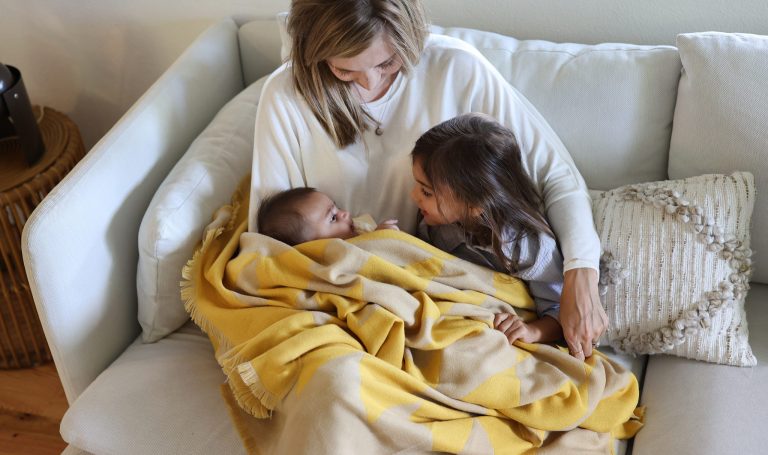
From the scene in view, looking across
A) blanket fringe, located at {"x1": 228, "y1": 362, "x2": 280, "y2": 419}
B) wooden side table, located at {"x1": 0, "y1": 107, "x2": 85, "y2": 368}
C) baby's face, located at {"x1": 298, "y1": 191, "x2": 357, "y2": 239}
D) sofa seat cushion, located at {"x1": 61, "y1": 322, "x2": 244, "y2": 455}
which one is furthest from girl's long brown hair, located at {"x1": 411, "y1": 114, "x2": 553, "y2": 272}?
wooden side table, located at {"x1": 0, "y1": 107, "x2": 85, "y2": 368}

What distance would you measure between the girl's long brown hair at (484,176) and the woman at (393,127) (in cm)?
9

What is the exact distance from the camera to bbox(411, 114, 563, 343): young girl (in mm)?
1357

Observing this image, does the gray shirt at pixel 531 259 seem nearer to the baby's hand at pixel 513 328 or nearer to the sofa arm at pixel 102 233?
the baby's hand at pixel 513 328

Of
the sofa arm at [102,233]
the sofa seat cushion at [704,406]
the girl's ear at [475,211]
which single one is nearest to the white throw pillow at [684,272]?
the sofa seat cushion at [704,406]

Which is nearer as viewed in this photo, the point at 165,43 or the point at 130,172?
the point at 130,172

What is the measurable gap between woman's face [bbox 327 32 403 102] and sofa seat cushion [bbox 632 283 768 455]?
811 mm

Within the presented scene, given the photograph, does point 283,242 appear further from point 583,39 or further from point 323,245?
point 583,39

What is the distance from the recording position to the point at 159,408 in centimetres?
141

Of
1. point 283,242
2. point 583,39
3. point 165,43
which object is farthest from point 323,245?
→ point 165,43

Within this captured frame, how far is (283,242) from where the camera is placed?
1.50 meters

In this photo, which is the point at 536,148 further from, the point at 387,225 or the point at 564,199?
the point at 387,225

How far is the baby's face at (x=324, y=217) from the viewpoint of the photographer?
1.50 metres

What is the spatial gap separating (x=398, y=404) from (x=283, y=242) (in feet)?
1.44

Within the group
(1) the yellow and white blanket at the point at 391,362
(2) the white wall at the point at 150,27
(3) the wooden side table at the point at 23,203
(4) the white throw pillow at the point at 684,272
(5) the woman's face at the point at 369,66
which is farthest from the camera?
(3) the wooden side table at the point at 23,203
